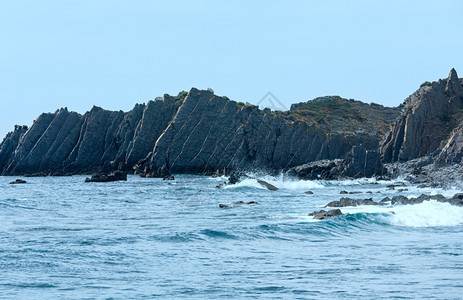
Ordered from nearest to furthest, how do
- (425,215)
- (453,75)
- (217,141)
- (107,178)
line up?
(425,215) < (107,178) < (453,75) < (217,141)

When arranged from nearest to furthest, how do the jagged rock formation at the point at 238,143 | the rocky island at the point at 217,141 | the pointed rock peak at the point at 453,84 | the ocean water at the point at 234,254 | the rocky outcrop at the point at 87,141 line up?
the ocean water at the point at 234,254
the rocky island at the point at 217,141
the pointed rock peak at the point at 453,84
the jagged rock formation at the point at 238,143
the rocky outcrop at the point at 87,141

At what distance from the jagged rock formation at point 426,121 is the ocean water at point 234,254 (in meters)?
68.6

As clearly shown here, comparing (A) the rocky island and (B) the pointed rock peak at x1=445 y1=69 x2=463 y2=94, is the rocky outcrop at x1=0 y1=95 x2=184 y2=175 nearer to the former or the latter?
(A) the rocky island

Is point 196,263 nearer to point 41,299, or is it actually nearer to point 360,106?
point 41,299

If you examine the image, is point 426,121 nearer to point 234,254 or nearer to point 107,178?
point 107,178

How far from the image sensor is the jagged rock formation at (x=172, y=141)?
124250 millimetres

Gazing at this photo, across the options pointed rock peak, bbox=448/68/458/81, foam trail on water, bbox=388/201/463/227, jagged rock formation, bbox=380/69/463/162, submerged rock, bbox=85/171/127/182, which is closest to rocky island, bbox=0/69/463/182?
jagged rock formation, bbox=380/69/463/162

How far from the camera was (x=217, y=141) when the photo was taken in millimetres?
126250

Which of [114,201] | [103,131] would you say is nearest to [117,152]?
[103,131]

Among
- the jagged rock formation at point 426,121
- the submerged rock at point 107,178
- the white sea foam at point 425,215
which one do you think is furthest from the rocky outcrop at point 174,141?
the white sea foam at point 425,215

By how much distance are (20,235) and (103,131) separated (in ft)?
371

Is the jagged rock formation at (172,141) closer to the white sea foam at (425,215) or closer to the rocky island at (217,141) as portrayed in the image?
the rocky island at (217,141)

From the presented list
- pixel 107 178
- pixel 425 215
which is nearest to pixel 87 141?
pixel 107 178

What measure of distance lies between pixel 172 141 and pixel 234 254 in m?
103
